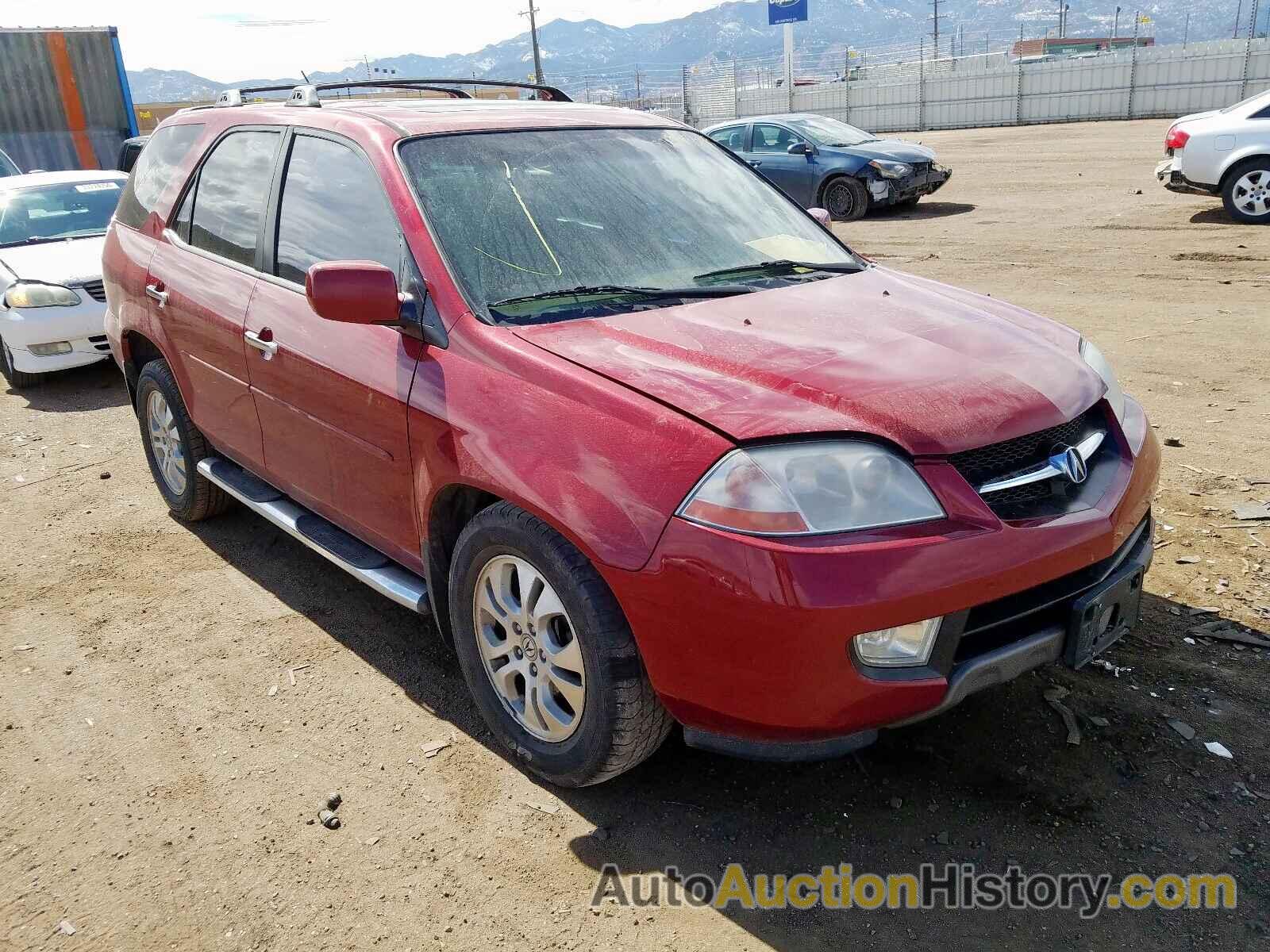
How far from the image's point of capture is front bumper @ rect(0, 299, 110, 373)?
7.86m

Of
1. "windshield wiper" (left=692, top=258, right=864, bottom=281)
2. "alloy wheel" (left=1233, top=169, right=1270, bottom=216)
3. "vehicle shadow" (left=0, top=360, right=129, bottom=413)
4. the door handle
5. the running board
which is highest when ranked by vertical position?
"windshield wiper" (left=692, top=258, right=864, bottom=281)

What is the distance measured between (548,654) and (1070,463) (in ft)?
4.75

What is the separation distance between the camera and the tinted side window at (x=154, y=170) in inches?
183

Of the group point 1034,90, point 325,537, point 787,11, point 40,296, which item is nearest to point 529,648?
point 325,537

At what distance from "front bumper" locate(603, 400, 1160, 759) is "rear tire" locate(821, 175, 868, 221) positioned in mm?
13207

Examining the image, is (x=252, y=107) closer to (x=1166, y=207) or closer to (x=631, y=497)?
(x=631, y=497)

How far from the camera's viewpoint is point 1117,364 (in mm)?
6660

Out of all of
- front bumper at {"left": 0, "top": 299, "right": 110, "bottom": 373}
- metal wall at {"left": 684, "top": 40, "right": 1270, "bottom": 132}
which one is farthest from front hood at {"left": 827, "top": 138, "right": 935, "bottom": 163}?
metal wall at {"left": 684, "top": 40, "right": 1270, "bottom": 132}

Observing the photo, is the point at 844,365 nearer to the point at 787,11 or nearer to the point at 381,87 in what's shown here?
the point at 381,87

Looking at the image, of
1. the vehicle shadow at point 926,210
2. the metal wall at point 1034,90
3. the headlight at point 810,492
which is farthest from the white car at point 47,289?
the metal wall at point 1034,90

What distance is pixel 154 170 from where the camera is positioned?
4863 millimetres

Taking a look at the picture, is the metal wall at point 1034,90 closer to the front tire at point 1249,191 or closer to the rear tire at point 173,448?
the front tire at point 1249,191

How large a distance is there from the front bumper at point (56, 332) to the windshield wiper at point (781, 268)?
6176mm

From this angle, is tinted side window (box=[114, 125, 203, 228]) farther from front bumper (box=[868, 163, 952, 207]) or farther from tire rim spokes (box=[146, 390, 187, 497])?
front bumper (box=[868, 163, 952, 207])
